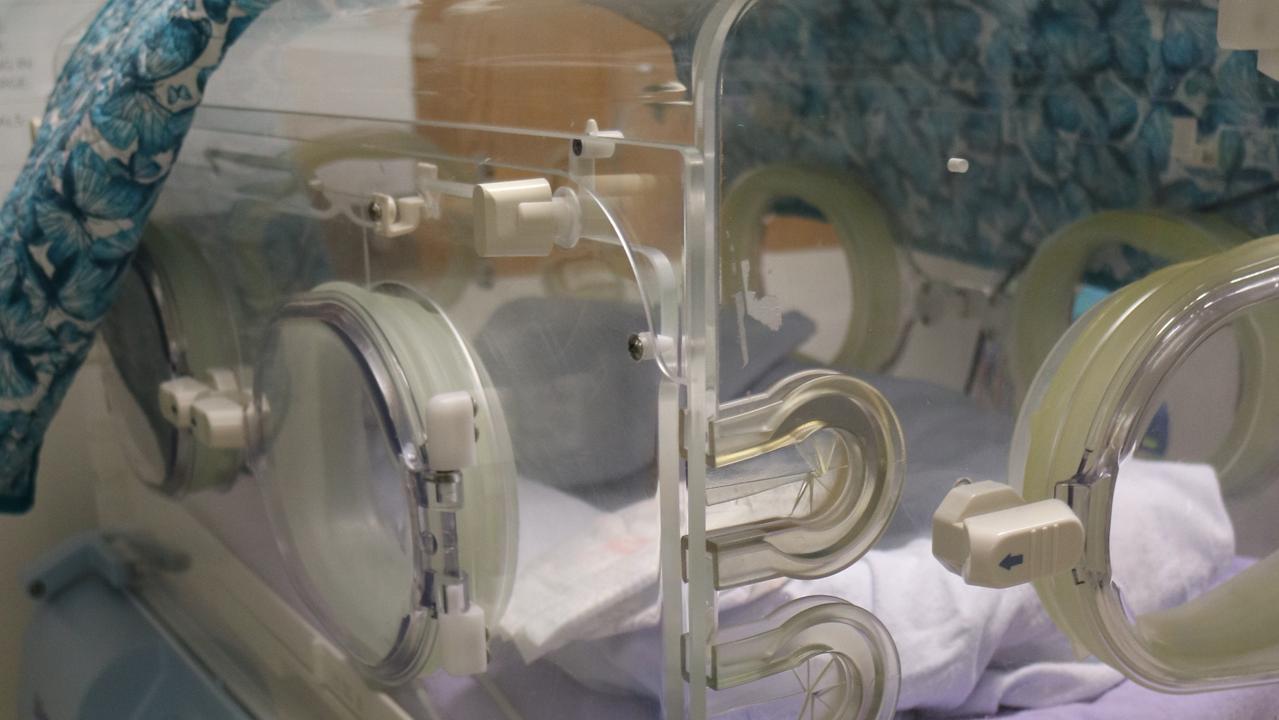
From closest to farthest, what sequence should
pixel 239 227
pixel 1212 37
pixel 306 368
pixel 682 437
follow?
pixel 682 437, pixel 1212 37, pixel 306 368, pixel 239 227

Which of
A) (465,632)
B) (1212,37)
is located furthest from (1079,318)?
(465,632)

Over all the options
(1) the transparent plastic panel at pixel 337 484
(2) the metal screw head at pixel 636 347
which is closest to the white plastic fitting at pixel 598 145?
(2) the metal screw head at pixel 636 347

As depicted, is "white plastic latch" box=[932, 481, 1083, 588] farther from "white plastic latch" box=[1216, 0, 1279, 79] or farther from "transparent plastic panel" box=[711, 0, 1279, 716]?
"white plastic latch" box=[1216, 0, 1279, 79]

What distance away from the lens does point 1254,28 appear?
656mm

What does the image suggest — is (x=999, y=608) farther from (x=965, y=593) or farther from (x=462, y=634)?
(x=462, y=634)

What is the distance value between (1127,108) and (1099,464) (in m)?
0.27

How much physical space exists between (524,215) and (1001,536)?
0.31 metres

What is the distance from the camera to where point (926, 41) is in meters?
0.79

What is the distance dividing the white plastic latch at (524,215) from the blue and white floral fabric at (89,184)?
0.41m

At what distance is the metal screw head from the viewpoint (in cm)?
63

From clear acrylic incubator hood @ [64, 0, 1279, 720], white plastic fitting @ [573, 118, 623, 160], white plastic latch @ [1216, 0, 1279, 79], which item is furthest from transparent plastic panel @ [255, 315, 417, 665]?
white plastic latch @ [1216, 0, 1279, 79]

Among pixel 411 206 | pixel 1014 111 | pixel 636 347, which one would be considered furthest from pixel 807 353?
pixel 411 206

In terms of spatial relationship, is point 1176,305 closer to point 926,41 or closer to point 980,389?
point 980,389

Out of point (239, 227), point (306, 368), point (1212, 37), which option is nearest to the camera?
point (1212, 37)
